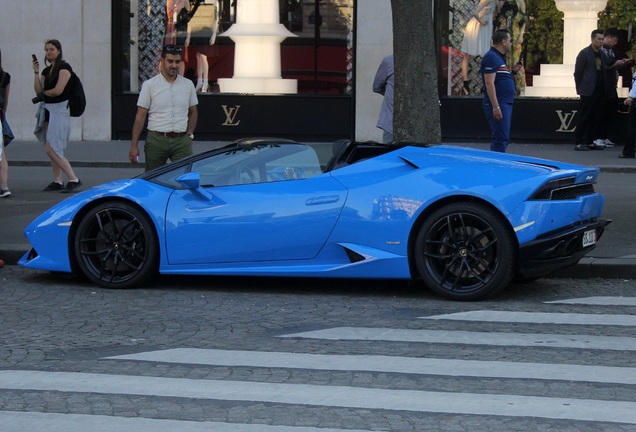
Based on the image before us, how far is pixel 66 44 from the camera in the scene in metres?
21.1

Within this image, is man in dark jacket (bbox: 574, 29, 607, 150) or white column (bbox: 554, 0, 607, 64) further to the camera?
white column (bbox: 554, 0, 607, 64)

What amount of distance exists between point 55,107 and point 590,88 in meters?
8.82

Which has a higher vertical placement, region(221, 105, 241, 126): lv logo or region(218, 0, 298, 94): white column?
region(218, 0, 298, 94): white column

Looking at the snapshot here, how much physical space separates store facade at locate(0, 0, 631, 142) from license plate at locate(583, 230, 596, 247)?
1167 centimetres

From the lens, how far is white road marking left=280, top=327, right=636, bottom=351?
22.8 ft

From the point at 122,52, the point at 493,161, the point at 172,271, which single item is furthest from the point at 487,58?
the point at 122,52

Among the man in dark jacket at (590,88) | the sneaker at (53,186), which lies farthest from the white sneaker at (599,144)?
the sneaker at (53,186)

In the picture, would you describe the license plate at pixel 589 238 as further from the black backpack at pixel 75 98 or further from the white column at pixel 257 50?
the white column at pixel 257 50

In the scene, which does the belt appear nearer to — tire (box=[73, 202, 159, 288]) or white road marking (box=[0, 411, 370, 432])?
tire (box=[73, 202, 159, 288])

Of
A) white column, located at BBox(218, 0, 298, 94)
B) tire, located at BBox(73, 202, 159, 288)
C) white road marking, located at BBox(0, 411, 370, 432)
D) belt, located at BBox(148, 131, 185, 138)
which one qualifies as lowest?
white road marking, located at BBox(0, 411, 370, 432)

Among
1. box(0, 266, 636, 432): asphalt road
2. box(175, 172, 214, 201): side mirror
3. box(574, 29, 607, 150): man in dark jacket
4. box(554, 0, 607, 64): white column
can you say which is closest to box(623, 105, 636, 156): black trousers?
box(574, 29, 607, 150): man in dark jacket

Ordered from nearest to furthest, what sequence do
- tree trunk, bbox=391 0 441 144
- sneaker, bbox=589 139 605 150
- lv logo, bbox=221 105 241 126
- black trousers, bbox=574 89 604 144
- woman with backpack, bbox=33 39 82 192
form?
tree trunk, bbox=391 0 441 144 < woman with backpack, bbox=33 39 82 192 < black trousers, bbox=574 89 604 144 < sneaker, bbox=589 139 605 150 < lv logo, bbox=221 105 241 126

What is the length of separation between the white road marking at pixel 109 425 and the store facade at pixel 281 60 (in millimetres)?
15201

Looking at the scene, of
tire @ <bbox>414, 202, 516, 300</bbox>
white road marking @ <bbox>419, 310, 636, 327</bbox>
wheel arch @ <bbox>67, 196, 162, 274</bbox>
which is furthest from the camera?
wheel arch @ <bbox>67, 196, 162, 274</bbox>
